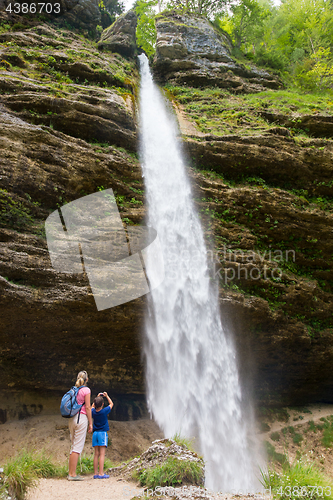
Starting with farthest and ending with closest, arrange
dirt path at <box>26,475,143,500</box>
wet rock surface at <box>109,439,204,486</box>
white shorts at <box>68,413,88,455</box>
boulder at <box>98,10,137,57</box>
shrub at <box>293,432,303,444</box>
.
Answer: boulder at <box>98,10,137,57</box>
shrub at <box>293,432,303,444</box>
wet rock surface at <box>109,439,204,486</box>
white shorts at <box>68,413,88,455</box>
dirt path at <box>26,475,143,500</box>

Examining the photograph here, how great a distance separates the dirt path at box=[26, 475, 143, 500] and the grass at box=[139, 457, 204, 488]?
0.64 ft

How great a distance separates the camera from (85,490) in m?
4.22

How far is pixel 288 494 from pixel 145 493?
184 cm

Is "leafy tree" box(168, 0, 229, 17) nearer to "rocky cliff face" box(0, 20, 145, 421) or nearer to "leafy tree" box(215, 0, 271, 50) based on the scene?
"leafy tree" box(215, 0, 271, 50)

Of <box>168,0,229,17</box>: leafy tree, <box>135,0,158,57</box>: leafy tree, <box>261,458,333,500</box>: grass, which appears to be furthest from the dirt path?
<box>168,0,229,17</box>: leafy tree

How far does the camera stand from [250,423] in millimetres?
10070

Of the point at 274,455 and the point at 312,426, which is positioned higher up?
the point at 312,426

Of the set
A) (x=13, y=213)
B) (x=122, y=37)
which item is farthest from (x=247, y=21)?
(x=13, y=213)

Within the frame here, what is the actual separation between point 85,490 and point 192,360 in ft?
15.4

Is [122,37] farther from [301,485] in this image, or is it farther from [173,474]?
[301,485]

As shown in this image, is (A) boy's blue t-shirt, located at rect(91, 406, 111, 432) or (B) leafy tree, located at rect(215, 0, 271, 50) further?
(B) leafy tree, located at rect(215, 0, 271, 50)

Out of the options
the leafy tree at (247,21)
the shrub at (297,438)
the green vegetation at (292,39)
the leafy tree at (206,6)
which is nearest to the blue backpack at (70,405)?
the shrub at (297,438)

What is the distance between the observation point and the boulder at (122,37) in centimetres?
1622

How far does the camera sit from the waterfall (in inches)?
313
